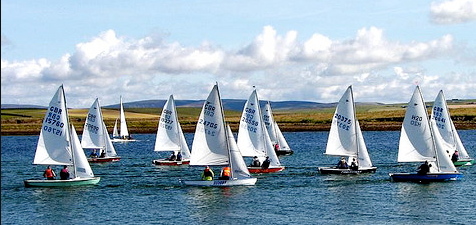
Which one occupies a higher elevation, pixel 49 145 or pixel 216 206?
pixel 49 145

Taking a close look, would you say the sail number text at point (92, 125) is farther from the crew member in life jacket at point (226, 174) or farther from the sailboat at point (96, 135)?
the crew member in life jacket at point (226, 174)

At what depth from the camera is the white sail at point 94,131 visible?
8475 cm

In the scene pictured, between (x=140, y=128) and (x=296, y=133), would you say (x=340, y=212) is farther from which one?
(x=140, y=128)

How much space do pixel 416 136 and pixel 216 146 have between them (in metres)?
17.0

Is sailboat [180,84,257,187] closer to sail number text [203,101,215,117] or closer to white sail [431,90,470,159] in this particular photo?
sail number text [203,101,215,117]

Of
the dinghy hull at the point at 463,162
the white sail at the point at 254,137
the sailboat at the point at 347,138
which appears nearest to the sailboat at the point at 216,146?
the sailboat at the point at 347,138

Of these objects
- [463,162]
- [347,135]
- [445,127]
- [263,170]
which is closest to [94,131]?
[263,170]

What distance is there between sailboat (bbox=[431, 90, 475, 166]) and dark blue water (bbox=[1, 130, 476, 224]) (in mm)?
4212

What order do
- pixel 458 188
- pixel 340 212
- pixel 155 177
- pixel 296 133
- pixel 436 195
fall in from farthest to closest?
pixel 296 133, pixel 155 177, pixel 458 188, pixel 436 195, pixel 340 212

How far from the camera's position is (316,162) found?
266ft

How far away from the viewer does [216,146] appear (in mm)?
53625

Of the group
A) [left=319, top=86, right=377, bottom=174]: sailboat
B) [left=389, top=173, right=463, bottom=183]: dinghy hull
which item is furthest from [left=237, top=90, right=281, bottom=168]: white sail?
[left=389, top=173, right=463, bottom=183]: dinghy hull

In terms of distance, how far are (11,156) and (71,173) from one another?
5194 cm

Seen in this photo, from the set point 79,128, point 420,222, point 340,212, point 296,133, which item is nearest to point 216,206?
point 340,212
